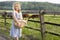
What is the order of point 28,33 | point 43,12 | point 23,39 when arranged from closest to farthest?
point 43,12 < point 23,39 < point 28,33

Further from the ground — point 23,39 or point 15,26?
point 15,26

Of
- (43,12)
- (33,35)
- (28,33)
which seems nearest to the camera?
(43,12)

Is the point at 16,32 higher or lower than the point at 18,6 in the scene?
lower

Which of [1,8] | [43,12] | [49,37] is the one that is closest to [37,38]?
[49,37]

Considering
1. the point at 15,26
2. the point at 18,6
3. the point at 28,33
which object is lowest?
the point at 28,33

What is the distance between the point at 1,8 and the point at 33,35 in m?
10.4

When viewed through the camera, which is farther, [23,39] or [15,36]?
[23,39]

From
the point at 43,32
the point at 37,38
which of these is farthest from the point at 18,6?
the point at 37,38

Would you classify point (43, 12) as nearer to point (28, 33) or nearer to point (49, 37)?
point (49, 37)

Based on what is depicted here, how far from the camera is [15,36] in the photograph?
844 centimetres

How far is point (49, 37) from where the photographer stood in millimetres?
10258

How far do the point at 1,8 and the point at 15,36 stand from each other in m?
13.0

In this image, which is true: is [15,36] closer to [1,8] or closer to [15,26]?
[15,26]

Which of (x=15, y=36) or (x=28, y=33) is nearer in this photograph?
(x=15, y=36)
